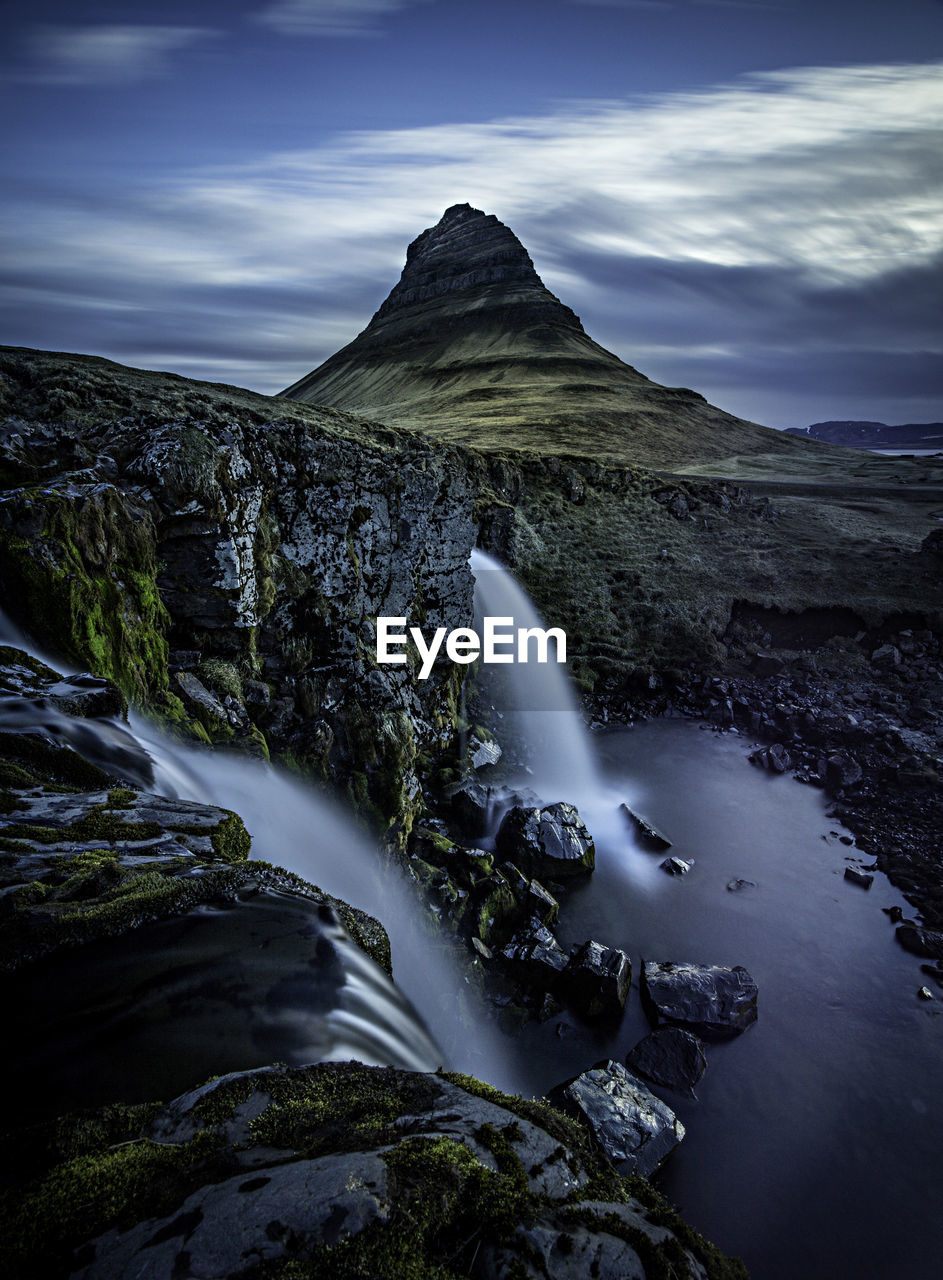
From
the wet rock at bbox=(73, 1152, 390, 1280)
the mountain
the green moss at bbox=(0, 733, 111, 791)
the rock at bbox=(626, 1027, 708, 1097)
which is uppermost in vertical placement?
the mountain

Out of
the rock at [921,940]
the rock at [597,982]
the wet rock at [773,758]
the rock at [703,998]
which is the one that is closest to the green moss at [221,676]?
the rock at [597,982]

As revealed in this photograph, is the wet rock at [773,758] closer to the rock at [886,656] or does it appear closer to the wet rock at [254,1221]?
the rock at [886,656]

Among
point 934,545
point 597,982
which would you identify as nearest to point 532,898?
point 597,982

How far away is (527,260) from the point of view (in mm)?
159500

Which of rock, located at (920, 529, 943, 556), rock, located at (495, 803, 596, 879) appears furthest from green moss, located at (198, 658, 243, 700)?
rock, located at (920, 529, 943, 556)

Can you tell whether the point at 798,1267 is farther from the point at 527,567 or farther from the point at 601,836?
the point at 527,567

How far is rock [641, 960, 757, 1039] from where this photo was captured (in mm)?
12117

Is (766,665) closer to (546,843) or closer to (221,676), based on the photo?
(546,843)

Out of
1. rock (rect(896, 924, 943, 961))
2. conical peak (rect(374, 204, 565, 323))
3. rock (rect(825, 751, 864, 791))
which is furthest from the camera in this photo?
conical peak (rect(374, 204, 565, 323))

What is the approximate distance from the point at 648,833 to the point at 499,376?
109218mm

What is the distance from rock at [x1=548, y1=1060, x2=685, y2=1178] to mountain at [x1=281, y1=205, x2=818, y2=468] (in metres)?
47.7

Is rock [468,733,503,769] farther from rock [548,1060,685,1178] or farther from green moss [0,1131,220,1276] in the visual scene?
green moss [0,1131,220,1276]

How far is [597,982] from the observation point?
1238 centimetres

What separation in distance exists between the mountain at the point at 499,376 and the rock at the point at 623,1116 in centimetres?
4772
